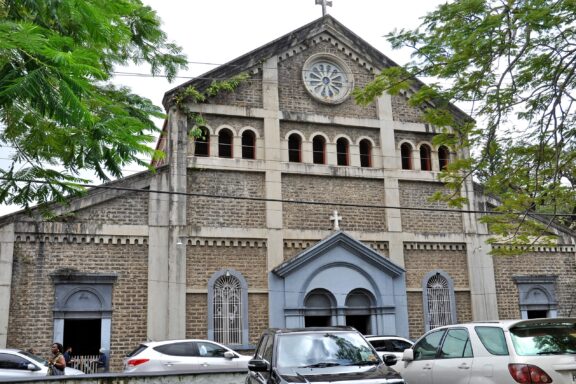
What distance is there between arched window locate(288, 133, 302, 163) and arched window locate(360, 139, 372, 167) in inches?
97.6

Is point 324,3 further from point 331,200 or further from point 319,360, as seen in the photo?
point 319,360

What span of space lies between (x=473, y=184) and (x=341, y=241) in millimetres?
5871

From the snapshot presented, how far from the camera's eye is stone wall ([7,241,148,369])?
54.5ft

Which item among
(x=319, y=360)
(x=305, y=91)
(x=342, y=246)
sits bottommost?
(x=319, y=360)

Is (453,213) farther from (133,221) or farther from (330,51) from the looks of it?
(133,221)

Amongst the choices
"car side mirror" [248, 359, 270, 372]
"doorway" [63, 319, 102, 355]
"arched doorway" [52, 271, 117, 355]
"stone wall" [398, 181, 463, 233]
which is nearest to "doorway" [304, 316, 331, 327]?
"stone wall" [398, 181, 463, 233]

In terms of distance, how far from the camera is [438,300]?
2112cm

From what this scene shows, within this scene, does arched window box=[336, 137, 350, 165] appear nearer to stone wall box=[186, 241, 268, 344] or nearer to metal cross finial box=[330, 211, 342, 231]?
metal cross finial box=[330, 211, 342, 231]

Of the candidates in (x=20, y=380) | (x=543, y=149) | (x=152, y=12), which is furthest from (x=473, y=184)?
(x=20, y=380)

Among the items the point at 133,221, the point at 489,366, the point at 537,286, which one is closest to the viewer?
the point at 489,366

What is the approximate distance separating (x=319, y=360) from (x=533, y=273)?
1612cm

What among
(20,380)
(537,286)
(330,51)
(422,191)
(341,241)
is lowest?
(20,380)

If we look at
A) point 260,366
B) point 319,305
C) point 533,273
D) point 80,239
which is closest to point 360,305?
point 319,305

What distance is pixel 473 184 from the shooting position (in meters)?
22.2
